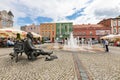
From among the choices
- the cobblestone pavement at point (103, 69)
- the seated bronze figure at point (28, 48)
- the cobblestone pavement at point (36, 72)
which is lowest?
the cobblestone pavement at point (103, 69)

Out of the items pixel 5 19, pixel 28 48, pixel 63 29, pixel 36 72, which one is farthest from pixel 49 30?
pixel 36 72

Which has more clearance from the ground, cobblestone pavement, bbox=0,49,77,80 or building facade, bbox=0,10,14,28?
building facade, bbox=0,10,14,28

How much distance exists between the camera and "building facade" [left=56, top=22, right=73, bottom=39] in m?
62.5

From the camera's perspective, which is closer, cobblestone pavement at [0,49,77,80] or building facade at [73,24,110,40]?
cobblestone pavement at [0,49,77,80]

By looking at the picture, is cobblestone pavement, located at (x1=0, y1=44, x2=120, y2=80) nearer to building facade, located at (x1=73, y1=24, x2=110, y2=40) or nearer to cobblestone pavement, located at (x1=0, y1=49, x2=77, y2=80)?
cobblestone pavement, located at (x1=0, y1=49, x2=77, y2=80)

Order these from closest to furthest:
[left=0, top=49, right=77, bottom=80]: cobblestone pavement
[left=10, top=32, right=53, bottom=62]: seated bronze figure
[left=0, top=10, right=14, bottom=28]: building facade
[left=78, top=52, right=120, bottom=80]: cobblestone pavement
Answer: [left=0, top=49, right=77, bottom=80]: cobblestone pavement → [left=78, top=52, right=120, bottom=80]: cobblestone pavement → [left=10, top=32, right=53, bottom=62]: seated bronze figure → [left=0, top=10, right=14, bottom=28]: building facade

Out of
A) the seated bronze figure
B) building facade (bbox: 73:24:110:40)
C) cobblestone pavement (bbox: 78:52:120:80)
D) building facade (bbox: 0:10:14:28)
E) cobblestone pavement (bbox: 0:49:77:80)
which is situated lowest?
cobblestone pavement (bbox: 78:52:120:80)

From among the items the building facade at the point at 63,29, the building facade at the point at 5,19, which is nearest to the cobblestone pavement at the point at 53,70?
the building facade at the point at 5,19

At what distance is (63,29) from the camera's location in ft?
207

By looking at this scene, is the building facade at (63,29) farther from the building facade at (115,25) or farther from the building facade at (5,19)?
the building facade at (5,19)

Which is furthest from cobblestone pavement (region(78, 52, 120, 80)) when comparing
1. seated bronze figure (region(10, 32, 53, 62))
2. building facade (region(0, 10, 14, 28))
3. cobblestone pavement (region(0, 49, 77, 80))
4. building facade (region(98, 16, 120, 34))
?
building facade (region(98, 16, 120, 34))

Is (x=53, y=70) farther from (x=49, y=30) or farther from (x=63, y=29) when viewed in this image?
(x=49, y=30)

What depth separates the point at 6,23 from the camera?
157ft

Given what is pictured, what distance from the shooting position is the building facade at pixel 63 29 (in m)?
62.5
